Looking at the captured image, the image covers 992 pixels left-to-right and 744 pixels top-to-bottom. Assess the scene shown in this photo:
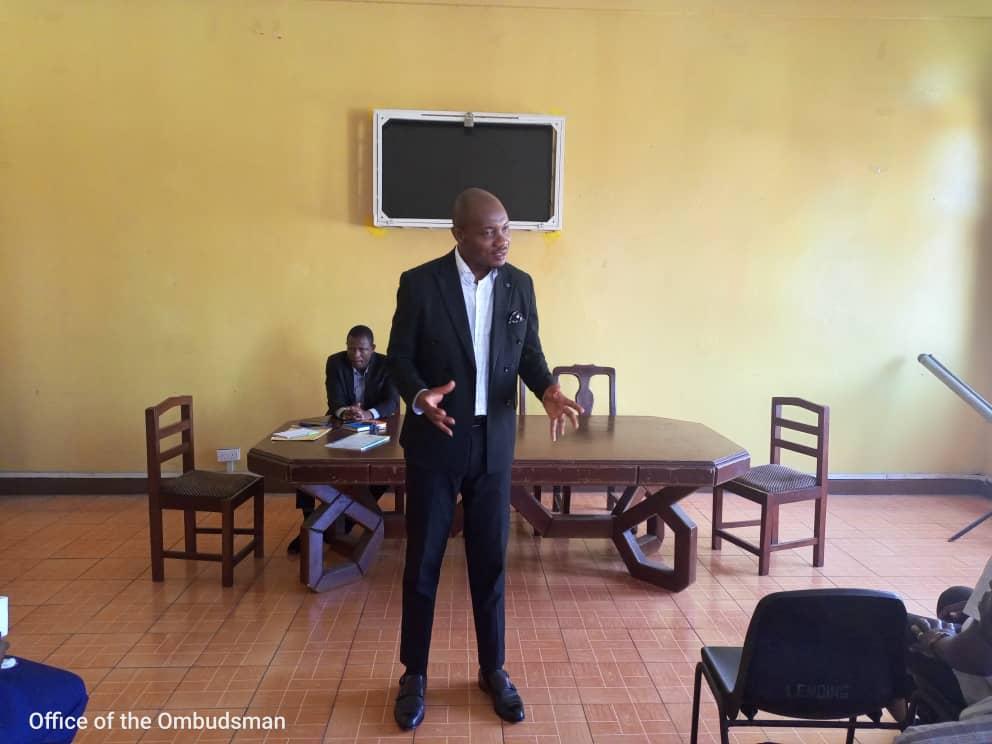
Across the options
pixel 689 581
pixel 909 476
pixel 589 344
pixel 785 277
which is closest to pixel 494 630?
pixel 689 581

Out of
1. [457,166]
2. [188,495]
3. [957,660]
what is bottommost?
[188,495]

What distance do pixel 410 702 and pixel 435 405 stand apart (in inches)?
41.2

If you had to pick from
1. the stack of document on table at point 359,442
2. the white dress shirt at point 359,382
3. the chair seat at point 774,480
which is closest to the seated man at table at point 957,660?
the chair seat at point 774,480

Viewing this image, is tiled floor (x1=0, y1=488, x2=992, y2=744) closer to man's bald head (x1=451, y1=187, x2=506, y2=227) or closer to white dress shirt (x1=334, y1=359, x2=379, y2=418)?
white dress shirt (x1=334, y1=359, x2=379, y2=418)

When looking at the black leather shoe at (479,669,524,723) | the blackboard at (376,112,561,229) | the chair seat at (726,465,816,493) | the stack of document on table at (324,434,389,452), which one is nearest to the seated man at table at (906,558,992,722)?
A: the black leather shoe at (479,669,524,723)

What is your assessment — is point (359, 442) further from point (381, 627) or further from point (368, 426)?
point (381, 627)

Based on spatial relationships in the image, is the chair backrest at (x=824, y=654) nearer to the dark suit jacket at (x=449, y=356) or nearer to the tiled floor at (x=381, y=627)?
the tiled floor at (x=381, y=627)

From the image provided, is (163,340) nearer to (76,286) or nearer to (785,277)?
(76,286)

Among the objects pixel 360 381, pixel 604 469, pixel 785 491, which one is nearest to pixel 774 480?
pixel 785 491

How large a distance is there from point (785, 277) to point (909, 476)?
1744 millimetres

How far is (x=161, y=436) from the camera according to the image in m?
3.36

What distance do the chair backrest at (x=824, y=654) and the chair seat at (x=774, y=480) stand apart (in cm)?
204

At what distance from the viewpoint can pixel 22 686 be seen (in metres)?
1.44

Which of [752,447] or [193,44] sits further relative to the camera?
[752,447]
